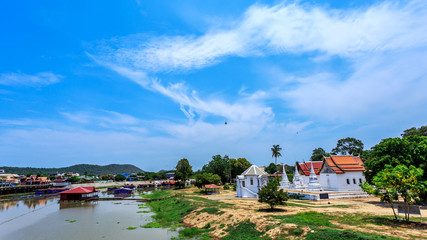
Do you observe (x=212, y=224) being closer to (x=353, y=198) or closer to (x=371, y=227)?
(x=371, y=227)

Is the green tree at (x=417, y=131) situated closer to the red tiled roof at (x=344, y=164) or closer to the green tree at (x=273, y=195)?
the red tiled roof at (x=344, y=164)

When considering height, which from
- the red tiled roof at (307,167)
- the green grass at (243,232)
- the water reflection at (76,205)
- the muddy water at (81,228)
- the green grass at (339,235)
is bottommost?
the water reflection at (76,205)

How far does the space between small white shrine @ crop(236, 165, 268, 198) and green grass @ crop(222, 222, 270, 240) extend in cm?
2214

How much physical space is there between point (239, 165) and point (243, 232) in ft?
198

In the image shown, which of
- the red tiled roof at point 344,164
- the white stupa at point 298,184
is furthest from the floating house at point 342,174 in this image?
the white stupa at point 298,184

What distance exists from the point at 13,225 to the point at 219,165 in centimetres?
5628

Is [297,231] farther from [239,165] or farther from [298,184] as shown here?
[239,165]

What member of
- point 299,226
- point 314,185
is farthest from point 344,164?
point 299,226

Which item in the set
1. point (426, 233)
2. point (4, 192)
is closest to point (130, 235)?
point (426, 233)

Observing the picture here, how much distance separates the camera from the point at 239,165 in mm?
79062

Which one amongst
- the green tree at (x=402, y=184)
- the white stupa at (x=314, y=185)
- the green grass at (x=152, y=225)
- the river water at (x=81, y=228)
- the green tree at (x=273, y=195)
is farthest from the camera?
the white stupa at (x=314, y=185)

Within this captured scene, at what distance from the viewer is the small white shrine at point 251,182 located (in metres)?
42.4

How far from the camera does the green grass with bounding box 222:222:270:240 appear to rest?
18.3 m

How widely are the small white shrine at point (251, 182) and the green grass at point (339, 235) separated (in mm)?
26767
